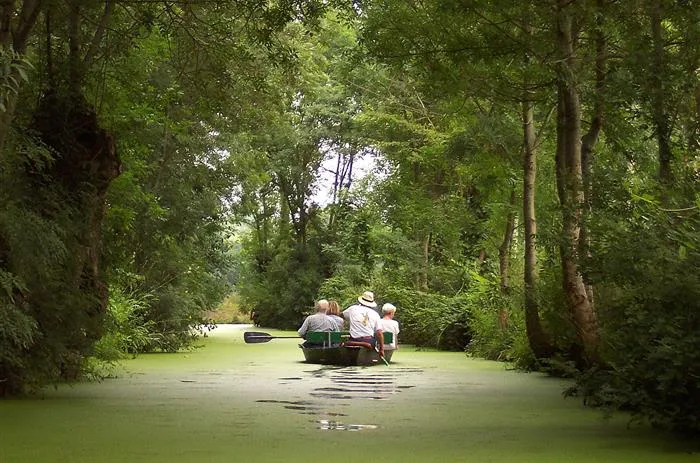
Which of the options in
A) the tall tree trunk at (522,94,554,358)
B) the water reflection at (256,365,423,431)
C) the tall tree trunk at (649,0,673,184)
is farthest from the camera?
the tall tree trunk at (522,94,554,358)

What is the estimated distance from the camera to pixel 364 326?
14.8 metres

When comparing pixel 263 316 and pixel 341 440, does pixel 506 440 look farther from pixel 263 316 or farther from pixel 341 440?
pixel 263 316

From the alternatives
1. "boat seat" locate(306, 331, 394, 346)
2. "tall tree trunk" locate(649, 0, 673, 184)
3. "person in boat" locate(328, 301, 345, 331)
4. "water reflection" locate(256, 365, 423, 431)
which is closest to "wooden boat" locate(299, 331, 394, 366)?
"boat seat" locate(306, 331, 394, 346)

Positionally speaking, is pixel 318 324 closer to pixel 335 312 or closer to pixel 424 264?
pixel 335 312

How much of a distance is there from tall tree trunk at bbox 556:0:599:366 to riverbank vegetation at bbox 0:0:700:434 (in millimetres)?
24

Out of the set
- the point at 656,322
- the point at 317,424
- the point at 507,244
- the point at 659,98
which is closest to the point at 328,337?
the point at 507,244

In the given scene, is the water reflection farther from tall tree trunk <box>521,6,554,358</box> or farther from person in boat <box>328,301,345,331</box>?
person in boat <box>328,301,345,331</box>

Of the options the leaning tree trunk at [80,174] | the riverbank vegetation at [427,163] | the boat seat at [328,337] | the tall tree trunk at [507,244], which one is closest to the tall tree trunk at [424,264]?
the riverbank vegetation at [427,163]

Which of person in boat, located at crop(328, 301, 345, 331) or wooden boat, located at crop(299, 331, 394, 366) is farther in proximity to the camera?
person in boat, located at crop(328, 301, 345, 331)

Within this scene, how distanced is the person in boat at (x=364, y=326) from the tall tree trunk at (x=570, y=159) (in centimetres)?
531

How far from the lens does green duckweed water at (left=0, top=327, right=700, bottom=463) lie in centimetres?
497

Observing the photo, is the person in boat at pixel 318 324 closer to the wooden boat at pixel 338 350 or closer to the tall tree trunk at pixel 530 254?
the wooden boat at pixel 338 350

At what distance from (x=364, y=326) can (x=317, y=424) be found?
27.8ft

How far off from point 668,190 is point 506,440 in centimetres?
224
